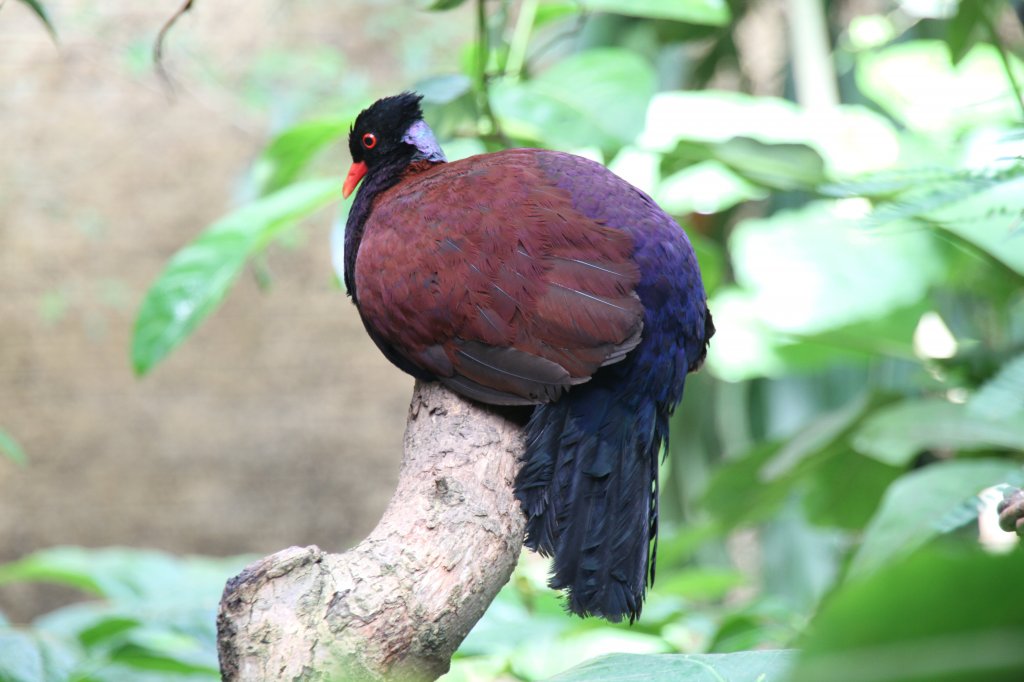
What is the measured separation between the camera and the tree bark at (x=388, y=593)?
0.84 meters

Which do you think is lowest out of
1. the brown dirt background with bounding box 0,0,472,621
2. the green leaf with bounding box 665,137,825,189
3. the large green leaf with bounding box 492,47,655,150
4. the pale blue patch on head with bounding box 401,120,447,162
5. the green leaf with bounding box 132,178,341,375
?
the brown dirt background with bounding box 0,0,472,621

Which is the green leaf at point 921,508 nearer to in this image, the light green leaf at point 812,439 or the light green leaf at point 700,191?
the light green leaf at point 812,439

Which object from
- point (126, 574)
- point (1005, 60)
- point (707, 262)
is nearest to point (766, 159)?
point (707, 262)

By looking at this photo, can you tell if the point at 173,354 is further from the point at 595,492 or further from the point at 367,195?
the point at 595,492

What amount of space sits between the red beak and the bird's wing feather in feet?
0.96

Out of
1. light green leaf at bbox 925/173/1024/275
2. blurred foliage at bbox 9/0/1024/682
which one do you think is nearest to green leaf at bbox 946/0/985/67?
blurred foliage at bbox 9/0/1024/682

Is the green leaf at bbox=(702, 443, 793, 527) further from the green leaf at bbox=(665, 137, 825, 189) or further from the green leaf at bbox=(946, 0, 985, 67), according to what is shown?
the green leaf at bbox=(946, 0, 985, 67)

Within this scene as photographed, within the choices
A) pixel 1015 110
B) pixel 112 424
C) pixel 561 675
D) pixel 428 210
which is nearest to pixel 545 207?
pixel 428 210

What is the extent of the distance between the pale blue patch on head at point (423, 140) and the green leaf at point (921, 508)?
0.85 meters

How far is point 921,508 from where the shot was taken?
1.44 meters

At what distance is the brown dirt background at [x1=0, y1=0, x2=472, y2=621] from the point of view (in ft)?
15.0

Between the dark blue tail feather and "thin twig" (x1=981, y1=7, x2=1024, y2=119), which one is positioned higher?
"thin twig" (x1=981, y1=7, x2=1024, y2=119)

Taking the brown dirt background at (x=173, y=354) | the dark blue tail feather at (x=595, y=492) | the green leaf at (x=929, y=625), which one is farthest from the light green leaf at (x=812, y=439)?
the brown dirt background at (x=173, y=354)

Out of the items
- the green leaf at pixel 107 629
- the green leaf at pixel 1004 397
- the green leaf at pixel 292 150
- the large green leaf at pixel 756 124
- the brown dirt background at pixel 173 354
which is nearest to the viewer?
the green leaf at pixel 1004 397
